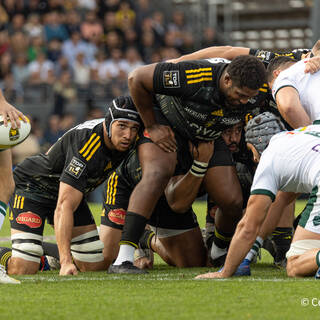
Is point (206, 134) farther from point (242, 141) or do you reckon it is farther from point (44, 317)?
point (44, 317)

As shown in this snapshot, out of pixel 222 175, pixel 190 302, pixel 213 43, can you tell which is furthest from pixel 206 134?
pixel 213 43

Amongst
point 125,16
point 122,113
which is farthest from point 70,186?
point 125,16

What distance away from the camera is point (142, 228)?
223 inches

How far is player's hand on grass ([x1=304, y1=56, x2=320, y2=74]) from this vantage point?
589 centimetres

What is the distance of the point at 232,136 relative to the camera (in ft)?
22.1

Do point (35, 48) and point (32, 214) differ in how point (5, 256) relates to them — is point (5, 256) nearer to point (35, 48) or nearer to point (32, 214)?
point (32, 214)

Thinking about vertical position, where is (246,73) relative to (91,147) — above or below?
above

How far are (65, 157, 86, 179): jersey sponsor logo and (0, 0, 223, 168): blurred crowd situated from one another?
863 cm

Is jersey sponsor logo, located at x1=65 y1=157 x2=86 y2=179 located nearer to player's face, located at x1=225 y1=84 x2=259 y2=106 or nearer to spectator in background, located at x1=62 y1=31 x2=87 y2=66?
player's face, located at x1=225 y1=84 x2=259 y2=106

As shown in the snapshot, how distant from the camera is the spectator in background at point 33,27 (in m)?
16.5

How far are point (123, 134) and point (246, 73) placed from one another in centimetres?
115

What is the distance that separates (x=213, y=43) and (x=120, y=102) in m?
12.0

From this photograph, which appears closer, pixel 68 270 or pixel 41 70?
pixel 68 270

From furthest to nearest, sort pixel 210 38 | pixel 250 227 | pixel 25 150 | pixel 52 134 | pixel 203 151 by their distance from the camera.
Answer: pixel 210 38, pixel 52 134, pixel 25 150, pixel 203 151, pixel 250 227
